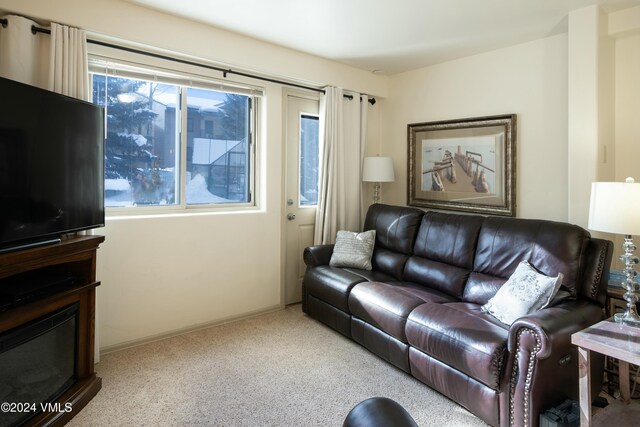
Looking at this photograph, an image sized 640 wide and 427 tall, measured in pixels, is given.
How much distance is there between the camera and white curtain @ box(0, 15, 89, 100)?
2242 mm

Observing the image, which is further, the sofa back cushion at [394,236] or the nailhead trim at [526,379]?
the sofa back cushion at [394,236]

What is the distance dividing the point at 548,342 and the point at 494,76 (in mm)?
2515

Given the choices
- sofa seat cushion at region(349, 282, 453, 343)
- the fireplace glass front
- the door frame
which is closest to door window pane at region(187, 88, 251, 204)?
the door frame

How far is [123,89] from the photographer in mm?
2885

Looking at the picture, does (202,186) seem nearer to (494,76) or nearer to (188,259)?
(188,259)

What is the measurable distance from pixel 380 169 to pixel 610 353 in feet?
8.47

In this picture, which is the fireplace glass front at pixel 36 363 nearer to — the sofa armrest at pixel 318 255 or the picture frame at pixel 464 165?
the sofa armrest at pixel 318 255

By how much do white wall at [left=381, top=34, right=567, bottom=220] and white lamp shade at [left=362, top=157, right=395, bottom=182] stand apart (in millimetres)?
657

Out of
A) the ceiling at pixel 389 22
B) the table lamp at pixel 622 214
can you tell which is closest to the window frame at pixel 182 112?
the ceiling at pixel 389 22

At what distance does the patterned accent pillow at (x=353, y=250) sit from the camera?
3.43m

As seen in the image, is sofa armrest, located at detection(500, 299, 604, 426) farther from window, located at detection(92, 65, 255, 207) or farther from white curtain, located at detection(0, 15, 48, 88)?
white curtain, located at detection(0, 15, 48, 88)

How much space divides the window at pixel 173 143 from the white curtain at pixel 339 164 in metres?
0.76

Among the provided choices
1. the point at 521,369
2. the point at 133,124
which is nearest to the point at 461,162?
A: the point at 521,369

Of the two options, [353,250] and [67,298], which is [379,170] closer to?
[353,250]
